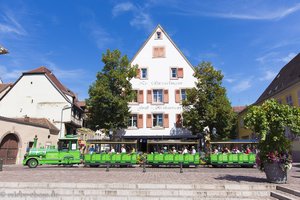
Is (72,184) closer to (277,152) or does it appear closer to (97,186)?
(97,186)

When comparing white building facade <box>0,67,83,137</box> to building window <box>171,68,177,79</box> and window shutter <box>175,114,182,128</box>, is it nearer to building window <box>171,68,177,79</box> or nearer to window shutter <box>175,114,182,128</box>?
building window <box>171,68,177,79</box>

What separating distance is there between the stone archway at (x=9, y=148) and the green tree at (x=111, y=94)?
7840 millimetres

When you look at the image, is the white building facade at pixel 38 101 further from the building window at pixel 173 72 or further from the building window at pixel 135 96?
the building window at pixel 173 72

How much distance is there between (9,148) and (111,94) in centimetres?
1154

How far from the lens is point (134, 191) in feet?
36.8

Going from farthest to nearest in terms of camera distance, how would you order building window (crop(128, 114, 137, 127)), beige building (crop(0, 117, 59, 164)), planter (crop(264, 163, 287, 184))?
Result: building window (crop(128, 114, 137, 127)) < beige building (crop(0, 117, 59, 164)) < planter (crop(264, 163, 287, 184))

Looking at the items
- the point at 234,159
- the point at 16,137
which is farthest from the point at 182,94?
the point at 16,137

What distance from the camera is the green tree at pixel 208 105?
30.9 meters

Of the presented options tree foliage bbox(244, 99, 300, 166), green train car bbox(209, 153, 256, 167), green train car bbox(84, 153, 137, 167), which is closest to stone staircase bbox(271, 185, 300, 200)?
tree foliage bbox(244, 99, 300, 166)

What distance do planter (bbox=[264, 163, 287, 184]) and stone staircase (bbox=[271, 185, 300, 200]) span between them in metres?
1.15

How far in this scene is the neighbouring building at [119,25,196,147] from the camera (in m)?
34.9

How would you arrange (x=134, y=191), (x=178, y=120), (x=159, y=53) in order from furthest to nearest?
(x=159, y=53) < (x=178, y=120) < (x=134, y=191)

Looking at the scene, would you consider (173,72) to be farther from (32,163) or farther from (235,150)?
(32,163)

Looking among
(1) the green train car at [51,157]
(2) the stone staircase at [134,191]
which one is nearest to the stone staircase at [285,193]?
(2) the stone staircase at [134,191]
